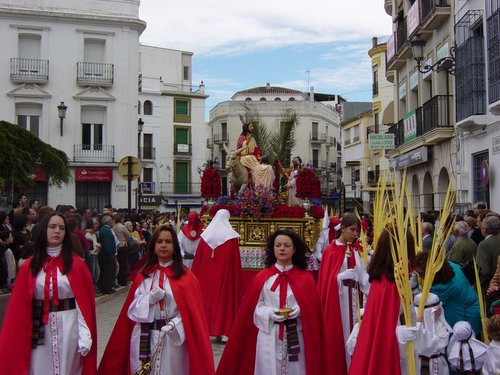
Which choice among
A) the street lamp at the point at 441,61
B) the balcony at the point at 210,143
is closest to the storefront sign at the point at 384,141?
the street lamp at the point at 441,61

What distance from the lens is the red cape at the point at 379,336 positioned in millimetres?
5363

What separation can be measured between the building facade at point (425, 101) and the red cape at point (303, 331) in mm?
12155

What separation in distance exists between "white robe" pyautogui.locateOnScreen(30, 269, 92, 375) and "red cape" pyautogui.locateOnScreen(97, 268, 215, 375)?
24 cm

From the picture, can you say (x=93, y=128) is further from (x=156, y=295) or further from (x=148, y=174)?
(x=156, y=295)

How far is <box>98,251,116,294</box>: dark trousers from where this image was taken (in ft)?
45.1

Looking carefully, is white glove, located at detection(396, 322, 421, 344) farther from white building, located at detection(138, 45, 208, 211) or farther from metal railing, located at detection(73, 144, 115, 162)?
white building, located at detection(138, 45, 208, 211)

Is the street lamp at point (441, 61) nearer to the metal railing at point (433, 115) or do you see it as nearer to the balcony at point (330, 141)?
the metal railing at point (433, 115)

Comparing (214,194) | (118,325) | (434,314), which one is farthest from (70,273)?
(214,194)

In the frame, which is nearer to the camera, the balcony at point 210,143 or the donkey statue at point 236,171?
the donkey statue at point 236,171

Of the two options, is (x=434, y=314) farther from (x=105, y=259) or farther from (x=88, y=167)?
(x=88, y=167)

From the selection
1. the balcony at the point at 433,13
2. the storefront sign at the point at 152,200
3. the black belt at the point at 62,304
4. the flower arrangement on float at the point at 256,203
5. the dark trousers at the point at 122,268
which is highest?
the balcony at the point at 433,13

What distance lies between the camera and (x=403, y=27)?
2545 centimetres

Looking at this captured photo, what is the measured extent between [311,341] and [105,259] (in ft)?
27.6

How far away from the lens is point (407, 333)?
5137 millimetres
